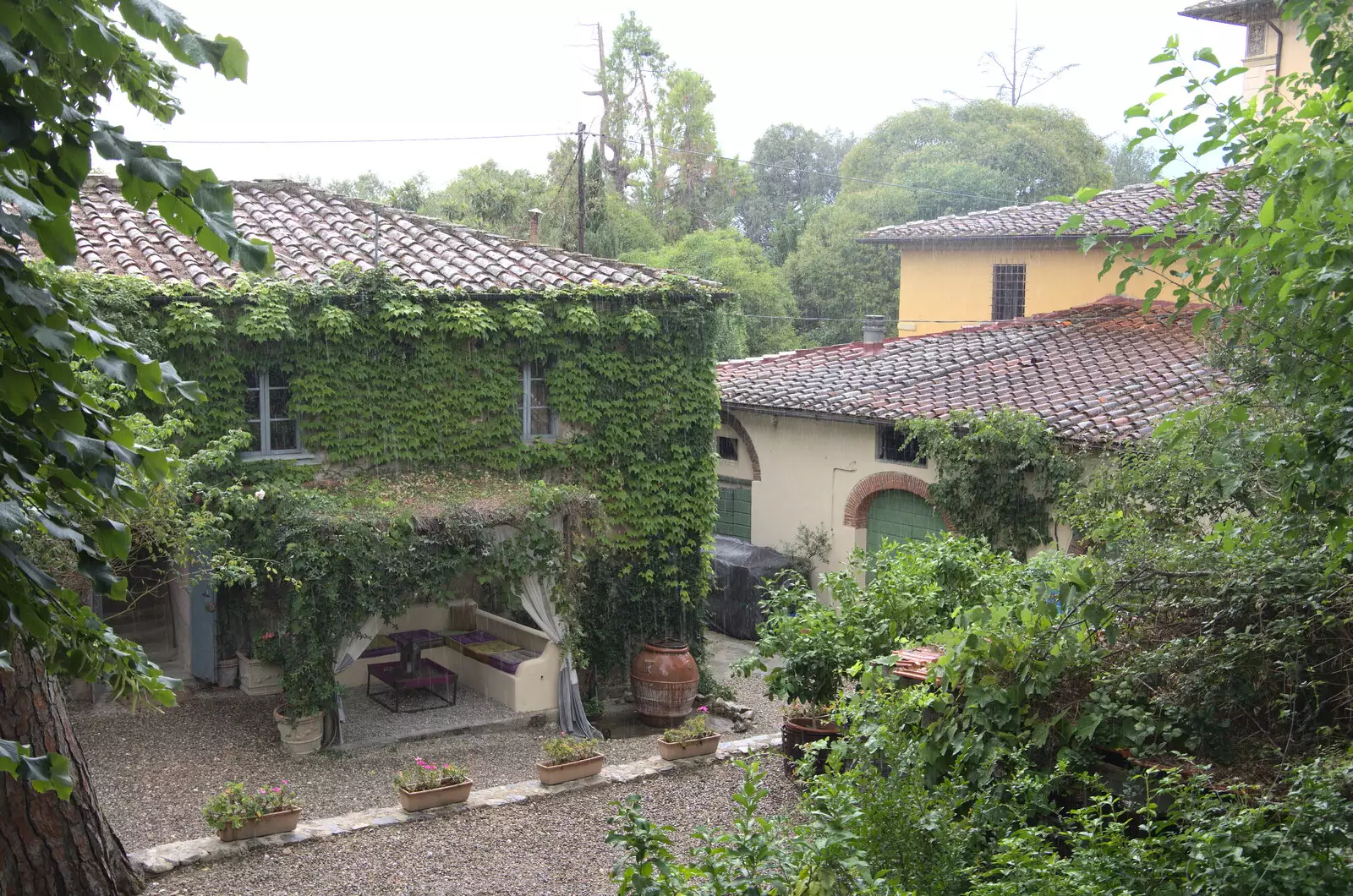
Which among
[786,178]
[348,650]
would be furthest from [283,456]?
[786,178]

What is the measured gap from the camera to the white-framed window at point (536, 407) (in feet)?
44.9

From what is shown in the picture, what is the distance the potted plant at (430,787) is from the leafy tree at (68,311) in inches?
265

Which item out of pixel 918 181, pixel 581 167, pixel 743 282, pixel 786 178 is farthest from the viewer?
pixel 786 178

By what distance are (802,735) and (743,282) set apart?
2485 centimetres

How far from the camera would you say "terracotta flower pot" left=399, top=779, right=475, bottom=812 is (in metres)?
9.40

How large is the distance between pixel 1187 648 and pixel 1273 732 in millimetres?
525

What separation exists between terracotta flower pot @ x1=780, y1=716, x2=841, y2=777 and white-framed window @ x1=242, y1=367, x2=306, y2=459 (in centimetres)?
622

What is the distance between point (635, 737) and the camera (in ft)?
41.6

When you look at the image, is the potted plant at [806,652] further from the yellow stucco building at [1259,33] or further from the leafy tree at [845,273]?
the leafy tree at [845,273]

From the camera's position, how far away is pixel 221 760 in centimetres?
1091

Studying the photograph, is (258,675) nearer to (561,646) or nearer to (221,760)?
(221,760)

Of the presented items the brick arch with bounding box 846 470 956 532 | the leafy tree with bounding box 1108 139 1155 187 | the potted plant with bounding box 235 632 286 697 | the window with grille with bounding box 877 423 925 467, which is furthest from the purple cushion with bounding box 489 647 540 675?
the leafy tree with bounding box 1108 139 1155 187

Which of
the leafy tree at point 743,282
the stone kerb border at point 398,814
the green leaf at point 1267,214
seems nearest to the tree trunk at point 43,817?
the stone kerb border at point 398,814

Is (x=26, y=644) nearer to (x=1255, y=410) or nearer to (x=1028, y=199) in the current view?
(x=1255, y=410)
